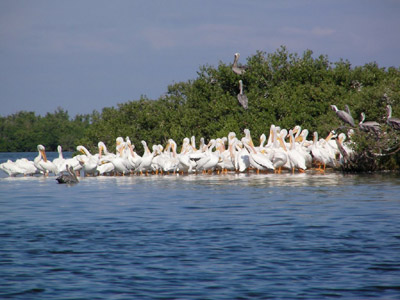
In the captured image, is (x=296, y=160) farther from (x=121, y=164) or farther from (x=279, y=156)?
(x=121, y=164)

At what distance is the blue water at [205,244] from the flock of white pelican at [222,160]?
20.7 feet

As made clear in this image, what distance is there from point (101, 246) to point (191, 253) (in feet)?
4.86

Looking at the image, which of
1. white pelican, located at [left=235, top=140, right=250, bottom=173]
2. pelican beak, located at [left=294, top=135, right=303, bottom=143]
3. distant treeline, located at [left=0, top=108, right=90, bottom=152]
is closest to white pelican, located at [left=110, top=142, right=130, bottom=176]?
white pelican, located at [left=235, top=140, right=250, bottom=173]

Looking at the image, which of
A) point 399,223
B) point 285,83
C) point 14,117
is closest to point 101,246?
point 399,223

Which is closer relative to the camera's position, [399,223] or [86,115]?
[399,223]

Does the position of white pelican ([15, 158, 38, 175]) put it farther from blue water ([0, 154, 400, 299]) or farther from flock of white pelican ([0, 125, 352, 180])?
blue water ([0, 154, 400, 299])

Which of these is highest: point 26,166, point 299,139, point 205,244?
point 299,139

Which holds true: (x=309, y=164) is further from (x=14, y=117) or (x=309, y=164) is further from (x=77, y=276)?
(x=14, y=117)

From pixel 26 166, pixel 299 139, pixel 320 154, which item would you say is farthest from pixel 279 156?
pixel 26 166

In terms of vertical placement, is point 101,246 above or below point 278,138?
below

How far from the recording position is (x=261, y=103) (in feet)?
105

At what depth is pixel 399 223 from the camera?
1251 centimetres

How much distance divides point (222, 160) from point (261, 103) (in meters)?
5.67

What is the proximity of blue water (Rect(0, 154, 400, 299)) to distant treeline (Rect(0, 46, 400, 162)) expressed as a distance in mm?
11684
